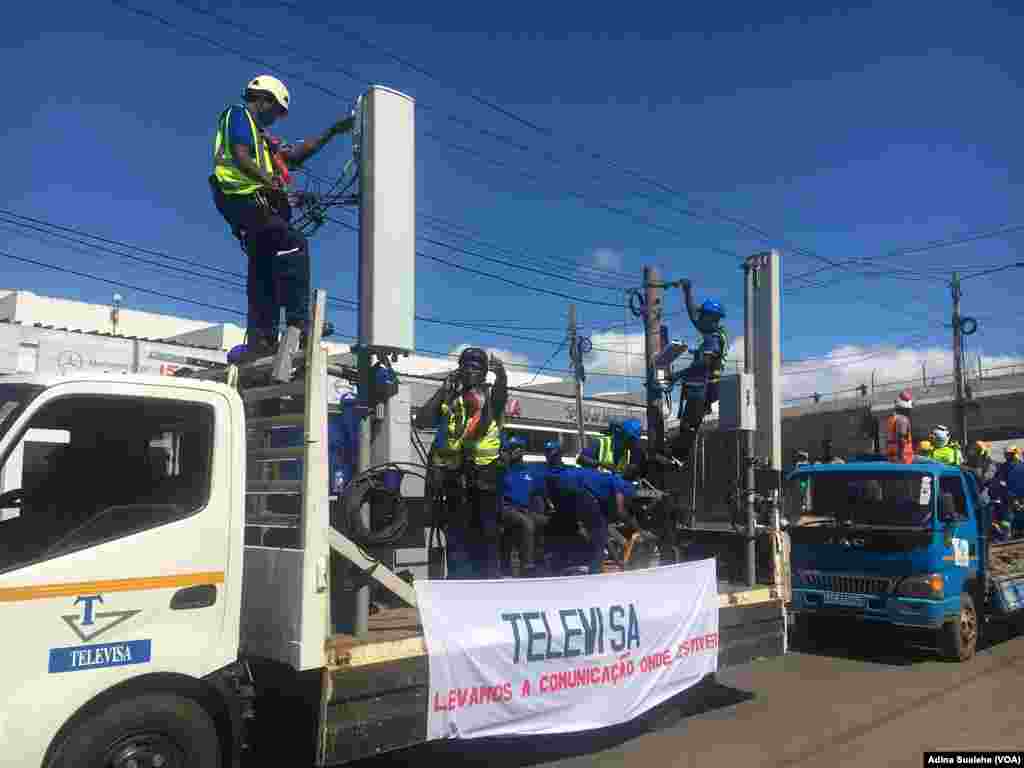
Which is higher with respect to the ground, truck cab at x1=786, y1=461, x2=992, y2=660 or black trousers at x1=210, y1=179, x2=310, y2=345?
black trousers at x1=210, y1=179, x2=310, y2=345

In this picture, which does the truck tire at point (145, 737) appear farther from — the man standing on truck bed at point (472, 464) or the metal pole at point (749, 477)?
the metal pole at point (749, 477)

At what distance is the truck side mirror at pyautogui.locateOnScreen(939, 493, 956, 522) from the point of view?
Result: 354 inches

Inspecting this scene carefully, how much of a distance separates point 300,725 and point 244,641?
1.78 feet

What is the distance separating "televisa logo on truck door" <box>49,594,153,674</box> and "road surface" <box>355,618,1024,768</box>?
2331mm

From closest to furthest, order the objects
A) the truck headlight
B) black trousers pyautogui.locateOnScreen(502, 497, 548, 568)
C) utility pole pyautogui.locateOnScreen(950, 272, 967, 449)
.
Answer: black trousers pyautogui.locateOnScreen(502, 497, 548, 568), the truck headlight, utility pole pyautogui.locateOnScreen(950, 272, 967, 449)

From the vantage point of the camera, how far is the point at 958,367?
32.6 meters

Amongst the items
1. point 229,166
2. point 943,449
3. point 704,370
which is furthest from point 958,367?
point 229,166

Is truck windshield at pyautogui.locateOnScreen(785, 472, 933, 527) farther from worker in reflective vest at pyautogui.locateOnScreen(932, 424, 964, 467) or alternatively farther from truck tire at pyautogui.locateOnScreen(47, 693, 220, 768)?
truck tire at pyautogui.locateOnScreen(47, 693, 220, 768)

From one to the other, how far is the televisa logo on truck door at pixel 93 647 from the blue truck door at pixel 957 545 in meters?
7.99

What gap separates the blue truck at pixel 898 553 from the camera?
8844mm

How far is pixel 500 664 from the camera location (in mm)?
4789

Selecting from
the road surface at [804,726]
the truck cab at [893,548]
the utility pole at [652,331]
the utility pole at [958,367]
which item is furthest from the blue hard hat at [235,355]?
the utility pole at [958,367]

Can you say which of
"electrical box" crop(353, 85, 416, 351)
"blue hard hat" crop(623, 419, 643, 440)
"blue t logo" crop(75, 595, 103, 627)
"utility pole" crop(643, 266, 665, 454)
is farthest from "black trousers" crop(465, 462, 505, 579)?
"utility pole" crop(643, 266, 665, 454)

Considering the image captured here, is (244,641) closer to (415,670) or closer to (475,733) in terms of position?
(415,670)
